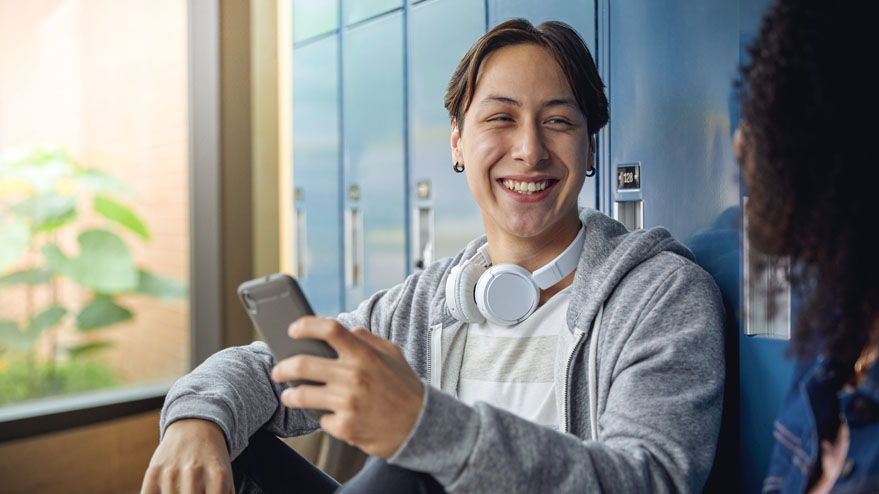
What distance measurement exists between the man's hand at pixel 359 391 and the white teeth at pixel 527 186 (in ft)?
1.89

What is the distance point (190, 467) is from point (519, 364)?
0.56 metres

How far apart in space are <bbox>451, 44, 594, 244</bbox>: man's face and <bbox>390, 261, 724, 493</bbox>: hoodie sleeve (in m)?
0.26

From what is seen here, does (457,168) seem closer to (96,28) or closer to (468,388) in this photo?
(468,388)

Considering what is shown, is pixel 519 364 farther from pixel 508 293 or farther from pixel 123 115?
pixel 123 115

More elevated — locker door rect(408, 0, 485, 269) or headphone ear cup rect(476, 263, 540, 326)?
locker door rect(408, 0, 485, 269)

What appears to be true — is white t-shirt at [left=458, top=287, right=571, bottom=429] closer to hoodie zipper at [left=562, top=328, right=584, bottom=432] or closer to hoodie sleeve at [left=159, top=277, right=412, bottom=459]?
hoodie zipper at [left=562, top=328, right=584, bottom=432]

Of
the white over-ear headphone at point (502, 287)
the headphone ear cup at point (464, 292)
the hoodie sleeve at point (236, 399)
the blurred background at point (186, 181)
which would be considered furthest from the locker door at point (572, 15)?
the hoodie sleeve at point (236, 399)

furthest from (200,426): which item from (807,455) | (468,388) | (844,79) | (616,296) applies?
(844,79)

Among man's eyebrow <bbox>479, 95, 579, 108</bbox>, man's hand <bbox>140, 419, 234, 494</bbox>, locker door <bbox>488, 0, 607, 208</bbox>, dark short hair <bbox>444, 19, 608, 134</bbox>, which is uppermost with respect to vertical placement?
locker door <bbox>488, 0, 607, 208</bbox>

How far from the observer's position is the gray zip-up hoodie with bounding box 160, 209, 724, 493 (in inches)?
28.7

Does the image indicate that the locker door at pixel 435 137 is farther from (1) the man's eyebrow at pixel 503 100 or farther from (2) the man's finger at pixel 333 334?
(2) the man's finger at pixel 333 334

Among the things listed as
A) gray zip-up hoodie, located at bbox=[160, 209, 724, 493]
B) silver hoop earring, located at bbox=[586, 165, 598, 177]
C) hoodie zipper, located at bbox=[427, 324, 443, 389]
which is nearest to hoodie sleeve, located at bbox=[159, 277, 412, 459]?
gray zip-up hoodie, located at bbox=[160, 209, 724, 493]

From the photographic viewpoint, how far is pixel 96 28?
2.84 metres

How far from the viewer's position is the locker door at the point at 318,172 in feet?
7.95
